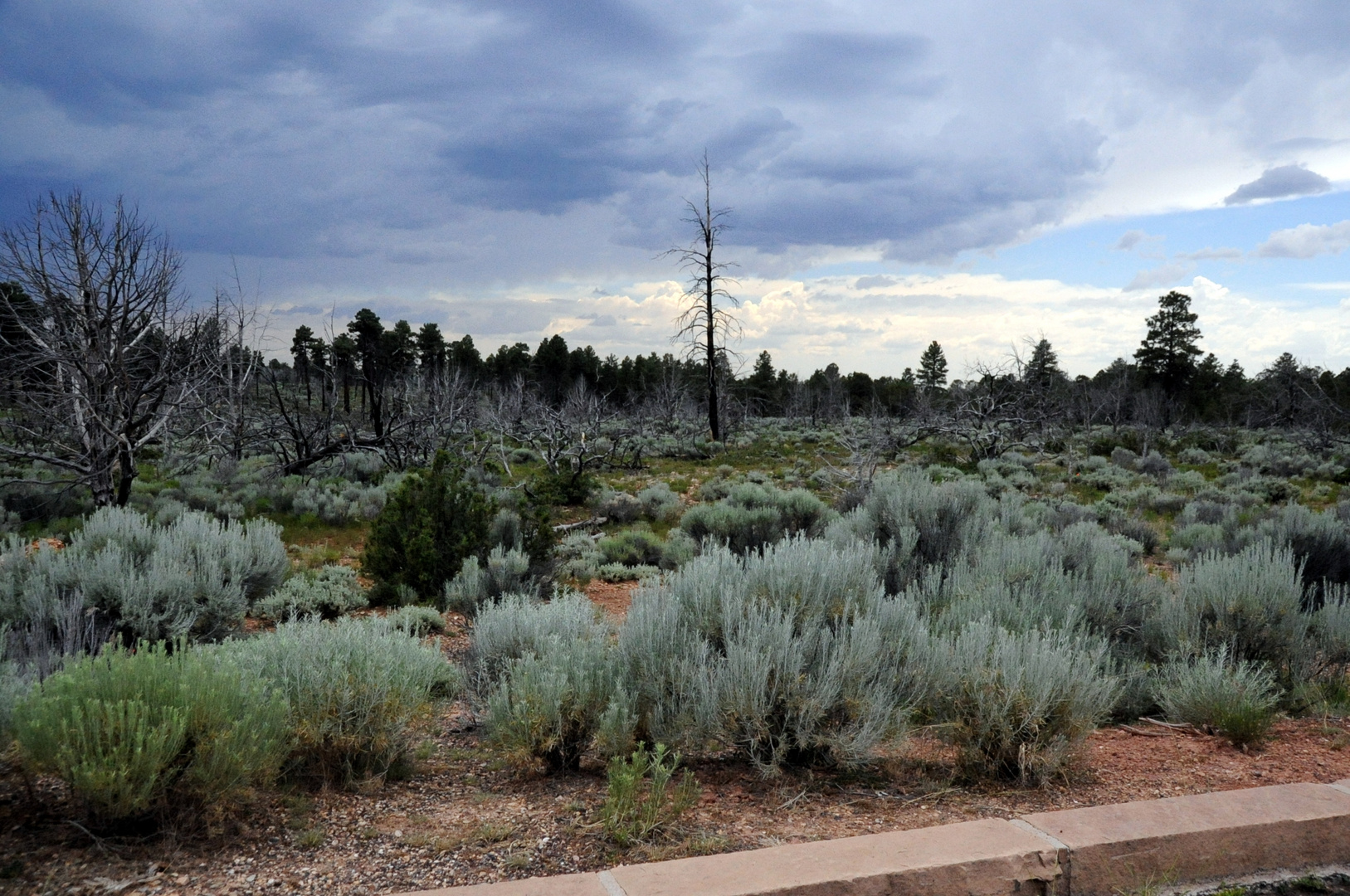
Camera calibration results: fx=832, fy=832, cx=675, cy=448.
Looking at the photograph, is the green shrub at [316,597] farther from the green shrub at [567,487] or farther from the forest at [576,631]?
the green shrub at [567,487]

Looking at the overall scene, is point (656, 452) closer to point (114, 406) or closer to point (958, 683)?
point (114, 406)

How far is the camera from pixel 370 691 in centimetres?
400

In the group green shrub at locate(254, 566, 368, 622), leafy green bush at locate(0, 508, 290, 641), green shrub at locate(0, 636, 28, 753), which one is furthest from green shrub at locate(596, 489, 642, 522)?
green shrub at locate(0, 636, 28, 753)

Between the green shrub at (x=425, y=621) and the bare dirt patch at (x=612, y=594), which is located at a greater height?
the green shrub at (x=425, y=621)

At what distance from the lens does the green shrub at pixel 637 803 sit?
3.34m

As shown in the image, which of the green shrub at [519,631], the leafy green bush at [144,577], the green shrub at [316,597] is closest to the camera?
the green shrub at [519,631]

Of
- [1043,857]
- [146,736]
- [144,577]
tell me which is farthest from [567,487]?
[1043,857]

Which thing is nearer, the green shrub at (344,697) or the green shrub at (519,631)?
the green shrub at (344,697)

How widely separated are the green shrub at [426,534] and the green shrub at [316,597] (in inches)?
12.3

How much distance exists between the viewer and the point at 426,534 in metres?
9.28

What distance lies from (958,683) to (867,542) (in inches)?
118

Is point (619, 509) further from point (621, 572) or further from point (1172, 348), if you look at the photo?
point (1172, 348)

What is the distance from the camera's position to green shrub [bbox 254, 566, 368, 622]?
7832mm

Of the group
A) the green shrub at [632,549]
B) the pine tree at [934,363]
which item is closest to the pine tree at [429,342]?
the pine tree at [934,363]
